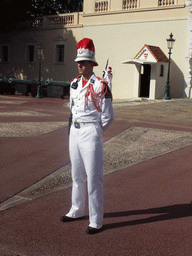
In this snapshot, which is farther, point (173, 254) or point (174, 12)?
point (174, 12)

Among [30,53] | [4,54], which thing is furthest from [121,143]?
[4,54]

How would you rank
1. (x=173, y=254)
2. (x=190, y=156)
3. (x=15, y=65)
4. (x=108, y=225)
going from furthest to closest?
1. (x=15, y=65)
2. (x=190, y=156)
3. (x=108, y=225)
4. (x=173, y=254)

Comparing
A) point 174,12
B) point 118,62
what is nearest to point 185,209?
point 174,12

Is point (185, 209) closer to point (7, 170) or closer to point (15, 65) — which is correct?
point (7, 170)

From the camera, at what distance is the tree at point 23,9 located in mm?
28656

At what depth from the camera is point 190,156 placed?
721 centimetres

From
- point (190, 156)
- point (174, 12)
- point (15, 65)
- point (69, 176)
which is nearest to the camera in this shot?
point (69, 176)

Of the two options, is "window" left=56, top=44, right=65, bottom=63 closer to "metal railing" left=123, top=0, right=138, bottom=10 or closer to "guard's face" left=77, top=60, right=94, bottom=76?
"metal railing" left=123, top=0, right=138, bottom=10

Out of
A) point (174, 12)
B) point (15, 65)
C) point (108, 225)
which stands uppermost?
point (174, 12)

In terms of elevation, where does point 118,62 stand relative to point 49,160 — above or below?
above

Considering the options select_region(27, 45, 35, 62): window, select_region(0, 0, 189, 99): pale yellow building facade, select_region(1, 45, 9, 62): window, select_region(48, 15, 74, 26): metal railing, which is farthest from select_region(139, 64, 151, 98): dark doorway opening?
select_region(1, 45, 9, 62): window

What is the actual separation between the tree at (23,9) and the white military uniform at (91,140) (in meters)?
26.9

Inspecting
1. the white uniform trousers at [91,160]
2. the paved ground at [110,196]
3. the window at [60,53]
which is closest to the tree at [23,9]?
the window at [60,53]

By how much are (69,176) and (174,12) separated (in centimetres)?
1939
